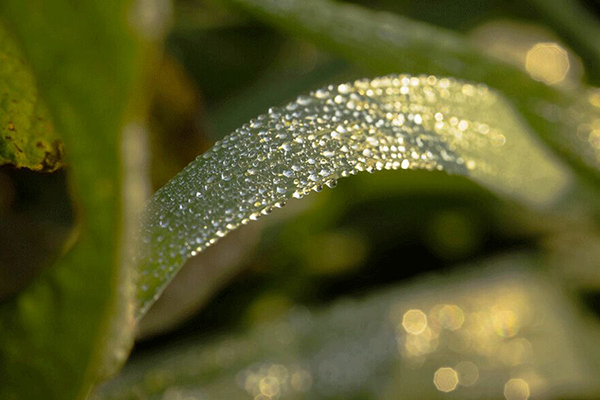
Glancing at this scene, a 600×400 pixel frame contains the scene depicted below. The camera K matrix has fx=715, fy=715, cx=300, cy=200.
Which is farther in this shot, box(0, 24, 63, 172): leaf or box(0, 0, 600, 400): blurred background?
box(0, 0, 600, 400): blurred background

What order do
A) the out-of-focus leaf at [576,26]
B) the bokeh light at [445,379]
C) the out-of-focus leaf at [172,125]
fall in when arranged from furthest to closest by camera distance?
1. the out-of-focus leaf at [576,26]
2. the bokeh light at [445,379]
3. the out-of-focus leaf at [172,125]

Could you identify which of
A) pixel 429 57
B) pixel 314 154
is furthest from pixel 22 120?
pixel 429 57

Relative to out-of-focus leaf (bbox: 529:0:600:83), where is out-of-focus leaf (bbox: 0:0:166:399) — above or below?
below

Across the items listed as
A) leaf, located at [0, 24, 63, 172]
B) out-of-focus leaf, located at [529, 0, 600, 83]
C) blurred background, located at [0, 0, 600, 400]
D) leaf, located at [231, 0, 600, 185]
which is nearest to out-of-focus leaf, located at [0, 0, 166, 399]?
leaf, located at [0, 24, 63, 172]

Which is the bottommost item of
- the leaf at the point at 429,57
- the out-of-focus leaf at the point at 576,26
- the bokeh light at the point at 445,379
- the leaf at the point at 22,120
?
the bokeh light at the point at 445,379

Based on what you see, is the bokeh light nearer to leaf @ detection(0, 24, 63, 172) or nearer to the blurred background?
the blurred background

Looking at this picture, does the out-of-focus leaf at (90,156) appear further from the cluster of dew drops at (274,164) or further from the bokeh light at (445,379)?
the bokeh light at (445,379)

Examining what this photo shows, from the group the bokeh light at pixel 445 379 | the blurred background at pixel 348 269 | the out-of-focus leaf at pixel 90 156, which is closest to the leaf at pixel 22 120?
the out-of-focus leaf at pixel 90 156
